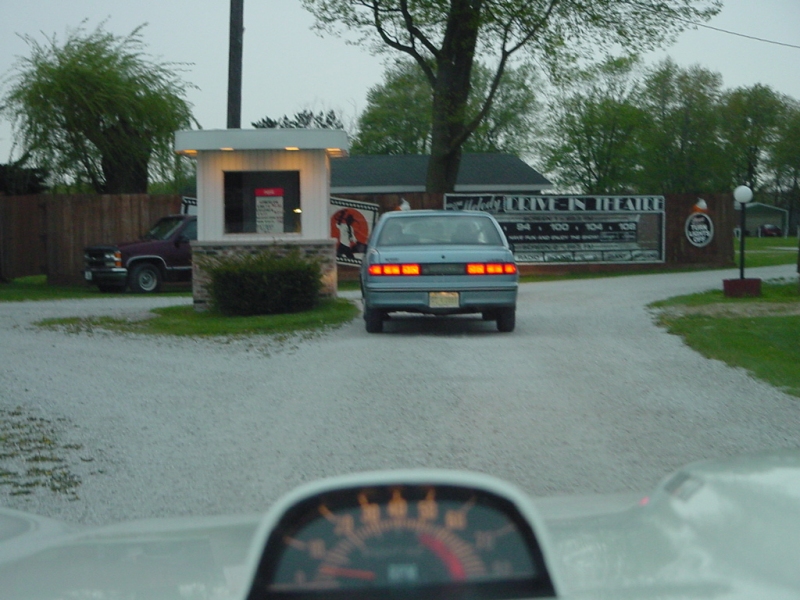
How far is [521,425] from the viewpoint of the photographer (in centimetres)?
730

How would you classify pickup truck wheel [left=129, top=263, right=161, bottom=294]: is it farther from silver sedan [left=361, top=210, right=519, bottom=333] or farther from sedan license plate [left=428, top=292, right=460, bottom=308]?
sedan license plate [left=428, top=292, right=460, bottom=308]

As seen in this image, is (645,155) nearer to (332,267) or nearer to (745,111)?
(745,111)

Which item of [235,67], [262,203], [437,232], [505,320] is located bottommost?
[505,320]

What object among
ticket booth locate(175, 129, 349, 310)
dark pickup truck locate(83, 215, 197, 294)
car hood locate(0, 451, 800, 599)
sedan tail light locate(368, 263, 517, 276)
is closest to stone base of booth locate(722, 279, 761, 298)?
sedan tail light locate(368, 263, 517, 276)

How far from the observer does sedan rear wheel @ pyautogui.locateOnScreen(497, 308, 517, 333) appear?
12492 mm

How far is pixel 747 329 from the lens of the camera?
12.3 m

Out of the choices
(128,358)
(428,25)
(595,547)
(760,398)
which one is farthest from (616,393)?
(428,25)

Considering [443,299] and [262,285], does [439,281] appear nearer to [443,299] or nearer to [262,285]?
[443,299]

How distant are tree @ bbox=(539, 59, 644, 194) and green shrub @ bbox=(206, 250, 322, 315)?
43.3 m

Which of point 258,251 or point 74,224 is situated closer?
point 258,251

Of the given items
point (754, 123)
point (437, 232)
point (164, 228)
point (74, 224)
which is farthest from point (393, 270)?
point (754, 123)

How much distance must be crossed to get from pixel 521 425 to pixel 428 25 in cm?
1909

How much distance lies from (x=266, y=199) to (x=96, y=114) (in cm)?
1305

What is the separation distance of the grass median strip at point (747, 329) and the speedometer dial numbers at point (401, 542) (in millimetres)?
7311
